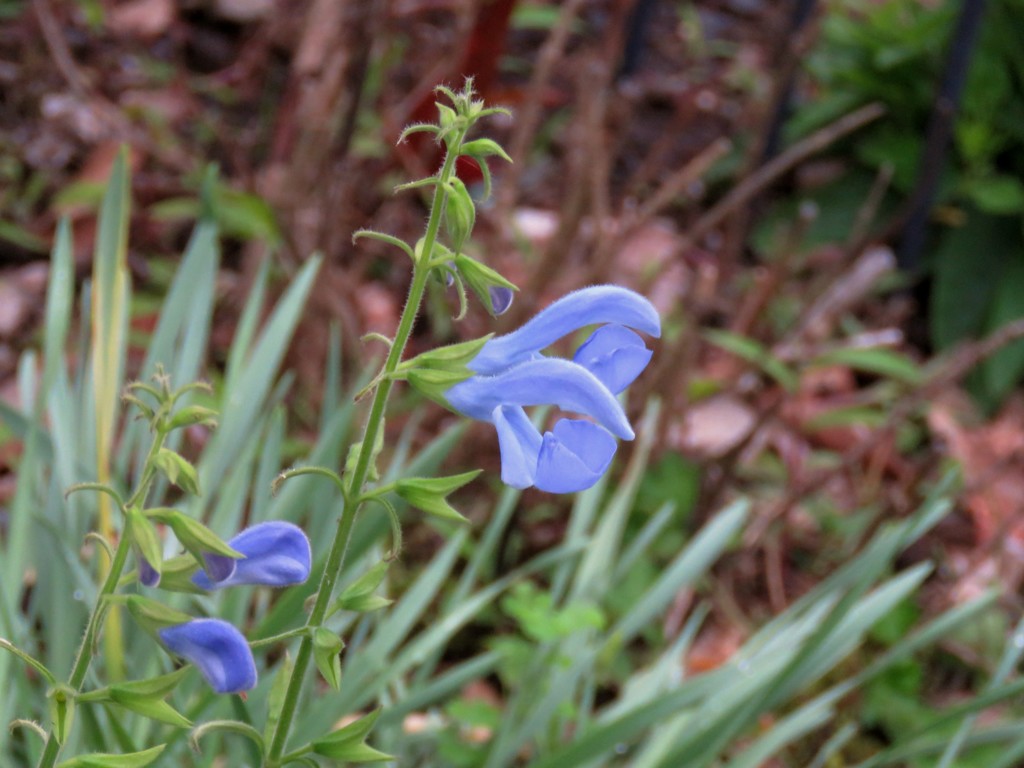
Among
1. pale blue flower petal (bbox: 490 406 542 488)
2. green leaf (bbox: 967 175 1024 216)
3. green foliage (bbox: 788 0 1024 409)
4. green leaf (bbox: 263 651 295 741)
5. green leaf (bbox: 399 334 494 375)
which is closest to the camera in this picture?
pale blue flower petal (bbox: 490 406 542 488)

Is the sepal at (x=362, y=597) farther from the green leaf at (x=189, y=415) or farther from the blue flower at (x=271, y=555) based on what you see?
the green leaf at (x=189, y=415)

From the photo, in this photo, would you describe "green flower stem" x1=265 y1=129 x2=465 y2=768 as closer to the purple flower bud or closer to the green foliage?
the purple flower bud

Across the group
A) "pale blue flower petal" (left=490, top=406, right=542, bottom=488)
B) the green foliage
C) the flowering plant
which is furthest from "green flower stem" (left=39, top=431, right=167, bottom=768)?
the green foliage

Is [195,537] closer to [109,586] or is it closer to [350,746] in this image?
[109,586]

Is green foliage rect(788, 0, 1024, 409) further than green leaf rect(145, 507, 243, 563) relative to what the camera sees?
Yes

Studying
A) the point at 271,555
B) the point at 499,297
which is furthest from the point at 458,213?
the point at 271,555

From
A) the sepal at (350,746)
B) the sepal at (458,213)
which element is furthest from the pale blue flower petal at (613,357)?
the sepal at (350,746)
